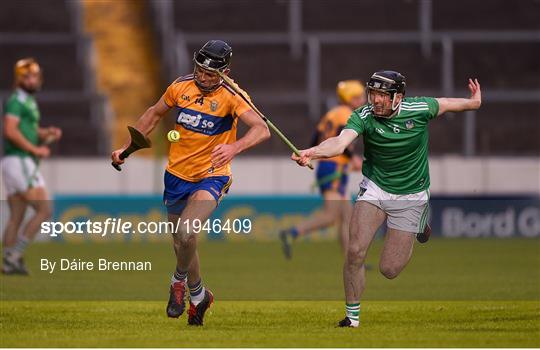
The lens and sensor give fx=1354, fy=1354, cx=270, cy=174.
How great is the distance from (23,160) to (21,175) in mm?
198

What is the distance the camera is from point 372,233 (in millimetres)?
10852

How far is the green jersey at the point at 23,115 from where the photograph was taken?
55.2ft

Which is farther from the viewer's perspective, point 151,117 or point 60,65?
point 60,65

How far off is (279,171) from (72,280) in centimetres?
907

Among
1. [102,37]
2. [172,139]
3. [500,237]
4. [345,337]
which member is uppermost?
[172,139]

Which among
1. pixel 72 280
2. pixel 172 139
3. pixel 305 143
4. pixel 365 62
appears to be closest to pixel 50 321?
pixel 172 139

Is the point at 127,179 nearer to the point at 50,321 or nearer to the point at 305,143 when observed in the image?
the point at 305,143

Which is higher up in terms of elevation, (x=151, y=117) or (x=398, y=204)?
(x=151, y=117)

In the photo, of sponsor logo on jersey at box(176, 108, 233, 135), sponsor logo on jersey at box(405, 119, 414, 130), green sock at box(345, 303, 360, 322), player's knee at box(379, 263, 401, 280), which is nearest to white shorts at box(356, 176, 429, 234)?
player's knee at box(379, 263, 401, 280)

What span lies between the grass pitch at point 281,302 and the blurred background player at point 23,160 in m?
0.57

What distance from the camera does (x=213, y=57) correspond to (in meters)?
10.6

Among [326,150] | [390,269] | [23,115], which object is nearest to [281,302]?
[390,269]

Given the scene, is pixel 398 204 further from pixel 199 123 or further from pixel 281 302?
pixel 281 302

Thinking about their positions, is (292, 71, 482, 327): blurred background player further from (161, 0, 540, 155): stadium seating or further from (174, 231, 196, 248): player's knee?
(161, 0, 540, 155): stadium seating
